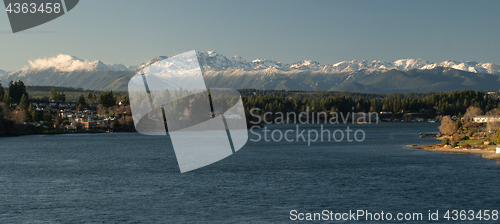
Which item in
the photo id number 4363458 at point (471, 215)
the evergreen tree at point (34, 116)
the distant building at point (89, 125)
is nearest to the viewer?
the photo id number 4363458 at point (471, 215)

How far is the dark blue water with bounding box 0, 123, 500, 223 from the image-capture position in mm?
33625

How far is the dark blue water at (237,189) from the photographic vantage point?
3362cm

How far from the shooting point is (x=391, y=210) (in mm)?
34469

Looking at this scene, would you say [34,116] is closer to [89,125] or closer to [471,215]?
[89,125]

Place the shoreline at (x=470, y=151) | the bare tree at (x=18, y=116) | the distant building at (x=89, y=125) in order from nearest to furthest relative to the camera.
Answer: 1. the shoreline at (x=470, y=151)
2. the bare tree at (x=18, y=116)
3. the distant building at (x=89, y=125)

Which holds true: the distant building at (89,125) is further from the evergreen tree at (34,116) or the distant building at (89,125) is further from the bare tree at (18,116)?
the bare tree at (18,116)

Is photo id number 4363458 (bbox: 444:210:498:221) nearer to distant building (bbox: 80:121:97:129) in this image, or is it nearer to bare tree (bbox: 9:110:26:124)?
bare tree (bbox: 9:110:26:124)

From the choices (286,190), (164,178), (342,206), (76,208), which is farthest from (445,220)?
(164,178)

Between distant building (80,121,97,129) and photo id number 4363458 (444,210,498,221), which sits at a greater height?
photo id number 4363458 (444,210,498,221)

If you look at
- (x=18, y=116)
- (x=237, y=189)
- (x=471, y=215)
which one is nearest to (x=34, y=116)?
(x=18, y=116)

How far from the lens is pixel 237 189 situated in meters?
43.0

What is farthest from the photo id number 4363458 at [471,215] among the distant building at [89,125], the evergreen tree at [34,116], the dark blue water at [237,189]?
the distant building at [89,125]

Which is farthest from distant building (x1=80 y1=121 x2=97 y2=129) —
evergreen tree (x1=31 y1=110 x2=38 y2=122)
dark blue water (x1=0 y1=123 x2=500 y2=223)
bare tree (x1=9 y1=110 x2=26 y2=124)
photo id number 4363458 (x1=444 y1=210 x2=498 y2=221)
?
photo id number 4363458 (x1=444 y1=210 x2=498 y2=221)

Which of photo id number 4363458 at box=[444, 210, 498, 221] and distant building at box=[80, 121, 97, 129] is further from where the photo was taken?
distant building at box=[80, 121, 97, 129]
